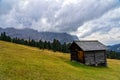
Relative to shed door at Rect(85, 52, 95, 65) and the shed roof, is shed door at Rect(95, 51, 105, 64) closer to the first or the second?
the shed roof

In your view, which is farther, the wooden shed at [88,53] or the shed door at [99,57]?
the shed door at [99,57]

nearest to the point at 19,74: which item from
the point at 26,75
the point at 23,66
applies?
the point at 26,75

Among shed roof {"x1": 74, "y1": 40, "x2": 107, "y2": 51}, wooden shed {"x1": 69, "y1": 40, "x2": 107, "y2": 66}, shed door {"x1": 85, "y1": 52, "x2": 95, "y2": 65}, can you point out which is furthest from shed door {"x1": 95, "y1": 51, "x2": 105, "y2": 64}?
shed door {"x1": 85, "y1": 52, "x2": 95, "y2": 65}

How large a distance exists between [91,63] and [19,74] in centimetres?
3268

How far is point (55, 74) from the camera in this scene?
121ft

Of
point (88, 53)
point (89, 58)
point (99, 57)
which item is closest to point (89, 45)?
point (88, 53)

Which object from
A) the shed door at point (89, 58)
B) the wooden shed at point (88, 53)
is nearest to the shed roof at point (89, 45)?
the wooden shed at point (88, 53)

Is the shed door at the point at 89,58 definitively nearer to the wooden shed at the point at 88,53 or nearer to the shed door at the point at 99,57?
the wooden shed at the point at 88,53

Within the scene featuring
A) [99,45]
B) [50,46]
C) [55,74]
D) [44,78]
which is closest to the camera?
[44,78]

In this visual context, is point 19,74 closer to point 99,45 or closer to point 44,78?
point 44,78

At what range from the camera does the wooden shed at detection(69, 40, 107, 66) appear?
6125 cm

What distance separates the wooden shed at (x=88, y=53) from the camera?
201 feet

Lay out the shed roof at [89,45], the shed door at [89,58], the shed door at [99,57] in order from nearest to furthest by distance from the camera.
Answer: the shed door at [89,58] < the shed roof at [89,45] < the shed door at [99,57]

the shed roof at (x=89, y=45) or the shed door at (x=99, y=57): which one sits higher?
the shed roof at (x=89, y=45)
